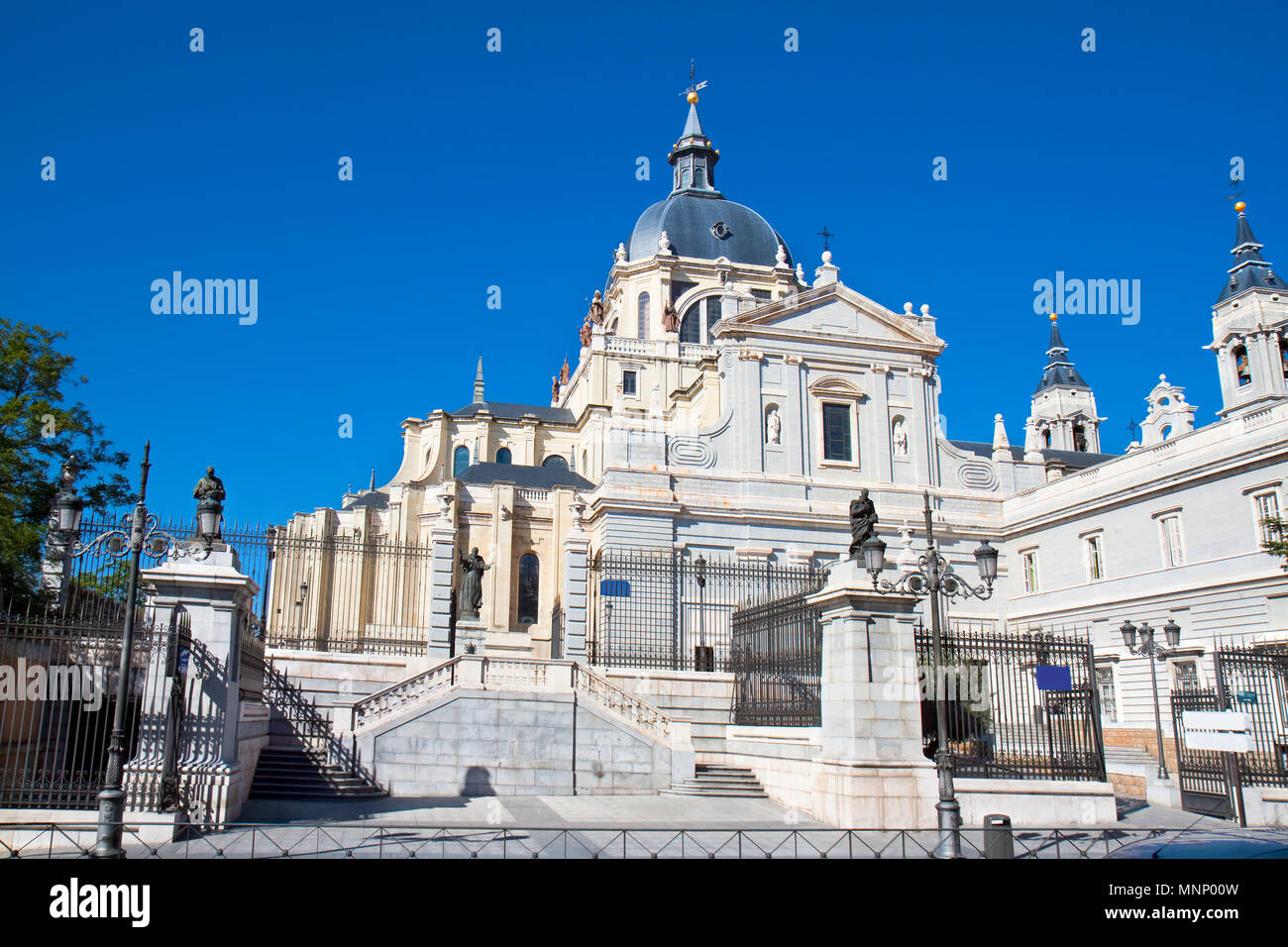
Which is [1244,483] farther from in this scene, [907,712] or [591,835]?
[591,835]

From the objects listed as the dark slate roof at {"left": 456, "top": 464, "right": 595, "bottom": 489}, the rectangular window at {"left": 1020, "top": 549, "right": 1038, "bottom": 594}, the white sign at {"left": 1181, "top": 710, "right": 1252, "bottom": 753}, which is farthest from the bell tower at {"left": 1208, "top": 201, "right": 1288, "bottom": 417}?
the white sign at {"left": 1181, "top": 710, "right": 1252, "bottom": 753}

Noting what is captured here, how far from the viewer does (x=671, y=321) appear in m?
61.3

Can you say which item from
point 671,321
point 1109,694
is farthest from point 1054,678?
point 671,321

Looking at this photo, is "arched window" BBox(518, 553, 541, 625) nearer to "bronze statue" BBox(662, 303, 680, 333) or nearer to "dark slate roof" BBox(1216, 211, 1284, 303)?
"bronze statue" BBox(662, 303, 680, 333)

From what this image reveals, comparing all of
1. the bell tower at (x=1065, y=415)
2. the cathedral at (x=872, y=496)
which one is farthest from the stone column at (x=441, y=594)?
the bell tower at (x=1065, y=415)

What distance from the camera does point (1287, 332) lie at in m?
57.8

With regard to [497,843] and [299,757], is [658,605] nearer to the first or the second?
[299,757]

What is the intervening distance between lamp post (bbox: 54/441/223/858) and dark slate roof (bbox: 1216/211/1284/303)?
203 feet

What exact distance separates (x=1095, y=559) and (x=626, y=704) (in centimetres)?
2281

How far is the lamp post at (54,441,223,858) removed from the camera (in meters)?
11.1

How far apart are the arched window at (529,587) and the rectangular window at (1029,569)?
794 inches

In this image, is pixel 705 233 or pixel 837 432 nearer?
pixel 837 432
